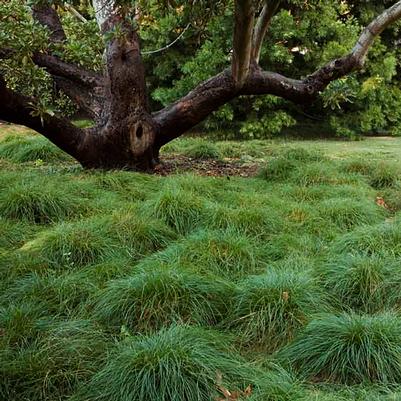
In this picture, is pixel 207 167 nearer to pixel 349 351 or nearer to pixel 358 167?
pixel 358 167

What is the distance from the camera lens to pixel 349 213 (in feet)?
15.8

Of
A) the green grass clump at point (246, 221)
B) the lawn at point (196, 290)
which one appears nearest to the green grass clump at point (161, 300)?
the lawn at point (196, 290)

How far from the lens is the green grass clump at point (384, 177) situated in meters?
6.19

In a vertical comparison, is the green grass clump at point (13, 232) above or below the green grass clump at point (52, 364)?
above

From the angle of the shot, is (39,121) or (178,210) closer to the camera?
(178,210)

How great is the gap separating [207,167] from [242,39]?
2.11 meters

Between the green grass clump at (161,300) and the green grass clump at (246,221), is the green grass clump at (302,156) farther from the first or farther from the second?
the green grass clump at (161,300)

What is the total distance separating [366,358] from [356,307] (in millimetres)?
732

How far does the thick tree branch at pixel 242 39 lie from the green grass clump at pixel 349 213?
Answer: 5.93ft

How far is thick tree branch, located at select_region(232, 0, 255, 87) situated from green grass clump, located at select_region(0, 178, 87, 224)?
219 centimetres

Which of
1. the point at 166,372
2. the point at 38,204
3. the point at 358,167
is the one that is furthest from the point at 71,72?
the point at 166,372

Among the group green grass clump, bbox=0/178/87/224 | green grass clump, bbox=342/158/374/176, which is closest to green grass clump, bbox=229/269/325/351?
green grass clump, bbox=0/178/87/224

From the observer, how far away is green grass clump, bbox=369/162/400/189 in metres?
6.19

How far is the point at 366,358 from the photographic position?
2.58m
